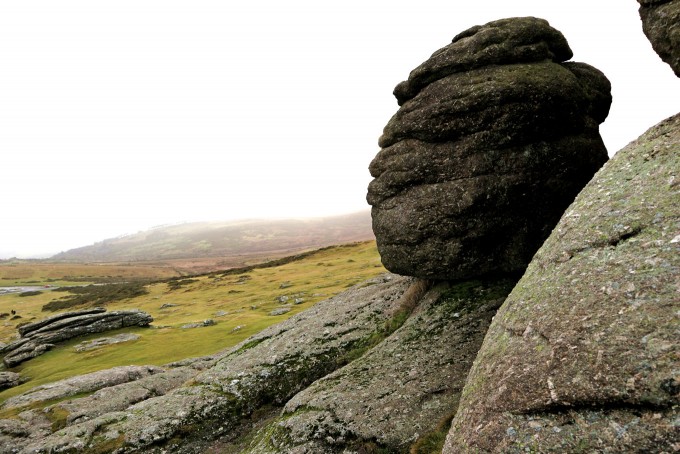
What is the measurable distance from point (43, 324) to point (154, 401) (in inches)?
2168

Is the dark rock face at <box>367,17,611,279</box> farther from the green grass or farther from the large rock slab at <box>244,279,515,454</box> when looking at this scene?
the green grass

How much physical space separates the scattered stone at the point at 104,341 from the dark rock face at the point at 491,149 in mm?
48767

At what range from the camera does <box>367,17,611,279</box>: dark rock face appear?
18859 mm

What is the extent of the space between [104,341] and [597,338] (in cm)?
6237

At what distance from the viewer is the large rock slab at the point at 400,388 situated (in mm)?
14992

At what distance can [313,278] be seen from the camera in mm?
92438

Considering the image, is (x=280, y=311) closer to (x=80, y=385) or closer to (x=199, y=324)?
(x=199, y=324)

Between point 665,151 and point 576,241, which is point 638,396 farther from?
point 665,151

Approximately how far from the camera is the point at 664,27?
12.2 meters

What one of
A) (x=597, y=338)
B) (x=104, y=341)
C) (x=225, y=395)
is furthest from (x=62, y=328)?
(x=597, y=338)

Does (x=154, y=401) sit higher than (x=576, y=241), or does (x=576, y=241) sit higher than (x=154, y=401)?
(x=576, y=241)

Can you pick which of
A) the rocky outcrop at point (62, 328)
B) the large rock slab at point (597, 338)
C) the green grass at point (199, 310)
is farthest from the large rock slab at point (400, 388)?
the rocky outcrop at point (62, 328)

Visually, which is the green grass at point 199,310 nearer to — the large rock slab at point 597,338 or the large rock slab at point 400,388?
the large rock slab at point 400,388

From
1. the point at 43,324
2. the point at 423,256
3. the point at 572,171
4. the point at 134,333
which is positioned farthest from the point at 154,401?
the point at 43,324
